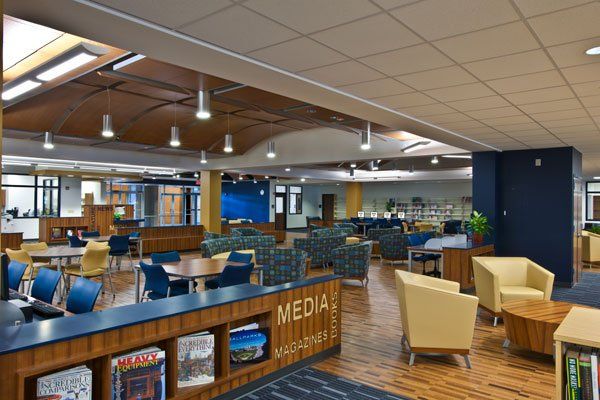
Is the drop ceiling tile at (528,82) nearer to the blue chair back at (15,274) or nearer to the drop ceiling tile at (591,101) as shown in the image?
the drop ceiling tile at (591,101)

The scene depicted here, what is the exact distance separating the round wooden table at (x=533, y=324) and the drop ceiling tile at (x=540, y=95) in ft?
7.88

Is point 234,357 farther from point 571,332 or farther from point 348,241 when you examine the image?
point 348,241

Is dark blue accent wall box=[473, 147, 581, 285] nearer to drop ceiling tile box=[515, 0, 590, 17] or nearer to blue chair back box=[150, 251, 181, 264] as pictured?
blue chair back box=[150, 251, 181, 264]

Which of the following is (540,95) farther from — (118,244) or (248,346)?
(118,244)

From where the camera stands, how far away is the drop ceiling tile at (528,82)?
4.07 metres

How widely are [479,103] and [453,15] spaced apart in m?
2.65

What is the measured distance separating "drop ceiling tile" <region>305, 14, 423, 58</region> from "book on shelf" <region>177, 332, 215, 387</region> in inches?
94.9

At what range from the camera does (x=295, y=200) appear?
26.6m

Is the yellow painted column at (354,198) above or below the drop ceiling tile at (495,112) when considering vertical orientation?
below

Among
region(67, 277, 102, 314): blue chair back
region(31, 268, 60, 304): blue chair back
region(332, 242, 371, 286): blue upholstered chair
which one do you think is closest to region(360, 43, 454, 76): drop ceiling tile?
region(67, 277, 102, 314): blue chair back

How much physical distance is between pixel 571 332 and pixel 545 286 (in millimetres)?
4236

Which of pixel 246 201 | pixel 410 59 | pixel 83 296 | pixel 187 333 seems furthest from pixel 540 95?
pixel 246 201

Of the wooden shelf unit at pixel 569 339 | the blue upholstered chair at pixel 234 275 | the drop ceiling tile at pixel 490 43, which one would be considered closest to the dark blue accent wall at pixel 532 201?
the blue upholstered chair at pixel 234 275

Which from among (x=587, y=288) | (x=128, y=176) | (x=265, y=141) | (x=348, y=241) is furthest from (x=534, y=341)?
(x=128, y=176)
